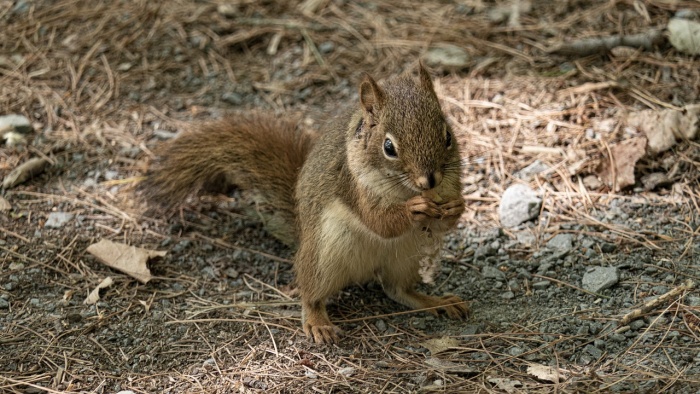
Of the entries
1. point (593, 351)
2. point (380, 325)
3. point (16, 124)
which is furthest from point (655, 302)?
point (16, 124)

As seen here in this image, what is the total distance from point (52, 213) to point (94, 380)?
4.02ft

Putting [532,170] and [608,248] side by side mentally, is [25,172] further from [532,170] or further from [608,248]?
[608,248]

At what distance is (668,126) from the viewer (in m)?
3.89

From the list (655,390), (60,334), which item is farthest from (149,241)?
(655,390)

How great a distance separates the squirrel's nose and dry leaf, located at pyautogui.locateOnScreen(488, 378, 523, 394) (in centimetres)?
72

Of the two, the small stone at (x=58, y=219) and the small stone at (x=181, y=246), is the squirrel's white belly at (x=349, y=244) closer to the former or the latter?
the small stone at (x=181, y=246)

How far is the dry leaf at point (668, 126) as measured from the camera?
3.85 meters

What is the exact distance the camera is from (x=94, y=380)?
289cm

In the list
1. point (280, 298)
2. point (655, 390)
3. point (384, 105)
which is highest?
point (384, 105)

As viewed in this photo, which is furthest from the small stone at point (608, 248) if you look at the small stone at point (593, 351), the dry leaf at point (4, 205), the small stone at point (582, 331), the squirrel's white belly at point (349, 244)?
the dry leaf at point (4, 205)

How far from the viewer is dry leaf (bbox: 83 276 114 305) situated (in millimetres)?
3322

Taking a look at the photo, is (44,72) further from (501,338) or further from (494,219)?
(501,338)

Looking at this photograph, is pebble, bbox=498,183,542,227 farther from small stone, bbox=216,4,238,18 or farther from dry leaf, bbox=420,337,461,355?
small stone, bbox=216,4,238,18

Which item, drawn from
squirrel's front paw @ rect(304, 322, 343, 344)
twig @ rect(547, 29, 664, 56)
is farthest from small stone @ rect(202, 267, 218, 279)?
twig @ rect(547, 29, 664, 56)
